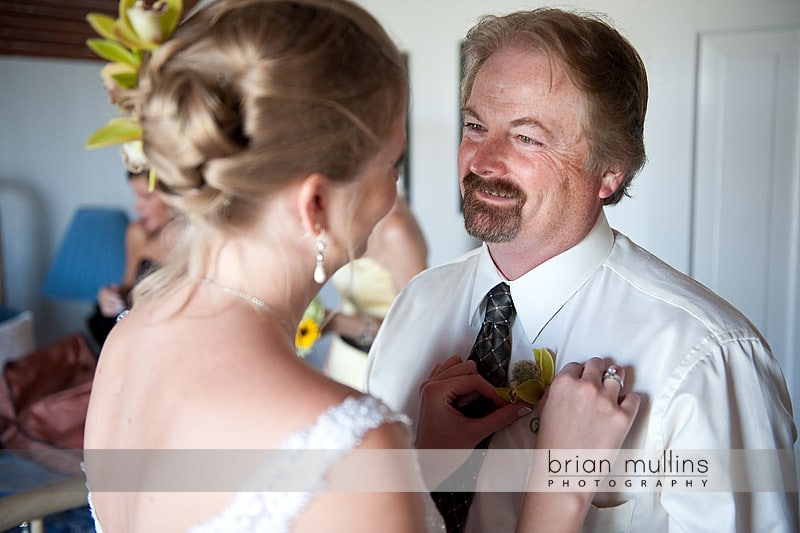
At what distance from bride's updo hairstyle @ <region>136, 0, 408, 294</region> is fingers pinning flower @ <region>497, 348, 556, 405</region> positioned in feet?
1.49

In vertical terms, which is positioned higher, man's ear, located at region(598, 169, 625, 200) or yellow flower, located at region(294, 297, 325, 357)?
man's ear, located at region(598, 169, 625, 200)

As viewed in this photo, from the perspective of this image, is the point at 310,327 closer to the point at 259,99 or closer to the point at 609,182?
the point at 609,182

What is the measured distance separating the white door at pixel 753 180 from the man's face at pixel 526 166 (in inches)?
20.2

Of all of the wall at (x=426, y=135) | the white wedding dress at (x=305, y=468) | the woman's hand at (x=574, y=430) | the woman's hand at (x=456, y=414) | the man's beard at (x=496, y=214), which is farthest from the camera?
the wall at (x=426, y=135)

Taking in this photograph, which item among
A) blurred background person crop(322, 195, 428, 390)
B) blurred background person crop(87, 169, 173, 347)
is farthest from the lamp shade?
blurred background person crop(322, 195, 428, 390)

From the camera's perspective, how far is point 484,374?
1083 millimetres

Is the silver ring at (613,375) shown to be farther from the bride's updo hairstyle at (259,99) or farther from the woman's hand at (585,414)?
the bride's updo hairstyle at (259,99)

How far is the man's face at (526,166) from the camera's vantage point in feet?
3.51

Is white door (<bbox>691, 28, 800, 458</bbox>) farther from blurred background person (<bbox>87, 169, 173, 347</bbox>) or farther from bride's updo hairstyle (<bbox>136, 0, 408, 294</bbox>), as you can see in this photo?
blurred background person (<bbox>87, 169, 173, 347</bbox>)

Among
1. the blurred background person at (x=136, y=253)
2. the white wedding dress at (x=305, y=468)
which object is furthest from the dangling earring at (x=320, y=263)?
the blurred background person at (x=136, y=253)

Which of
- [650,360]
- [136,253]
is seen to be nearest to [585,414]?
[650,360]

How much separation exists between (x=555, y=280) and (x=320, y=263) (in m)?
0.45

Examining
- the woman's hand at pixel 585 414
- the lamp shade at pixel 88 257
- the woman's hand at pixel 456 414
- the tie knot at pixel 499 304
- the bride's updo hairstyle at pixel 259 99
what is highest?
the bride's updo hairstyle at pixel 259 99

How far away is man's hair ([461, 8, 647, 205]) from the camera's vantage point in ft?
3.44
